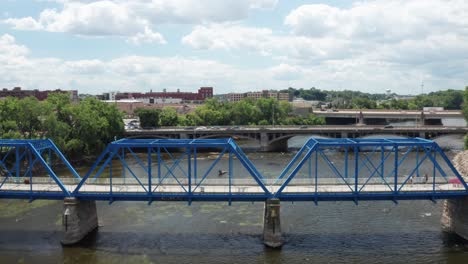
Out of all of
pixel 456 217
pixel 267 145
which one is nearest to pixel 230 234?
pixel 456 217

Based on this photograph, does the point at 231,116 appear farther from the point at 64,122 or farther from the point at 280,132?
the point at 64,122

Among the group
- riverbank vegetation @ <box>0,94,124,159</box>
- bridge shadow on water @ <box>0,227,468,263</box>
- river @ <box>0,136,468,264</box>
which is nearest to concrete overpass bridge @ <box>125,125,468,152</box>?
Result: riverbank vegetation @ <box>0,94,124,159</box>

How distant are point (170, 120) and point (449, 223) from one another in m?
92.6

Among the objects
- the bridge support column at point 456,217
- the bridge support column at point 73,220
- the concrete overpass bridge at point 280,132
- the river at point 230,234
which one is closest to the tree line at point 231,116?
the concrete overpass bridge at point 280,132

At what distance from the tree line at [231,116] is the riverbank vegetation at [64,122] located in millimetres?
18592

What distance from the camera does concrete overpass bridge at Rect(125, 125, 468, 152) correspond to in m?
105

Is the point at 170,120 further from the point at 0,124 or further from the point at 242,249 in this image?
the point at 242,249

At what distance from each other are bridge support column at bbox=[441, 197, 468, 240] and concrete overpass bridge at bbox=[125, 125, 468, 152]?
60374 millimetres

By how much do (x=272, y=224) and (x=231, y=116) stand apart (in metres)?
105

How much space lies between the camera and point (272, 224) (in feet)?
128

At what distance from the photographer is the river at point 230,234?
37750 mm

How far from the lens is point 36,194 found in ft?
137

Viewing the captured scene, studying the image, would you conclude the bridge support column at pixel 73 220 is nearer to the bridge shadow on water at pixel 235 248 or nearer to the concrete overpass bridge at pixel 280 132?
the bridge shadow on water at pixel 235 248

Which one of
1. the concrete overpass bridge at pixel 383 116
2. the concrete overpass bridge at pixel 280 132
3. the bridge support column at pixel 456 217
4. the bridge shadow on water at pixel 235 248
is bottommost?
the bridge shadow on water at pixel 235 248
